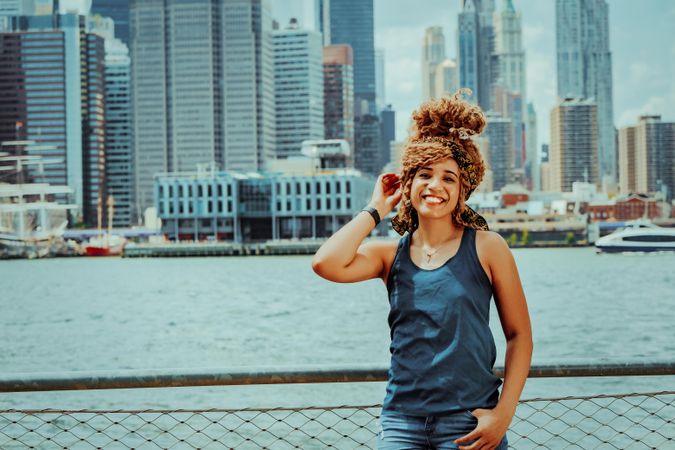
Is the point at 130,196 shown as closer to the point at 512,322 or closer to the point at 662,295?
the point at 662,295

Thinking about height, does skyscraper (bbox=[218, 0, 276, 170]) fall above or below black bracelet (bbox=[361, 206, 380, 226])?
above

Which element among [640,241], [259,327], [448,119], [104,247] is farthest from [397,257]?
[104,247]

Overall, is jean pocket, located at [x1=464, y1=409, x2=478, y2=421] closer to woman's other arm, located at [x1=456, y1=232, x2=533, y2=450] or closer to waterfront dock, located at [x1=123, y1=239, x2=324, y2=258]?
woman's other arm, located at [x1=456, y1=232, x2=533, y2=450]

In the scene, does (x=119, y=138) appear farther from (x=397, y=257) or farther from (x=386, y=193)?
(x=397, y=257)

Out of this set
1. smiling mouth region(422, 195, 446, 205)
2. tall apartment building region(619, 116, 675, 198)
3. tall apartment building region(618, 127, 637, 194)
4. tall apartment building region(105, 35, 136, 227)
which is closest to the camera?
smiling mouth region(422, 195, 446, 205)

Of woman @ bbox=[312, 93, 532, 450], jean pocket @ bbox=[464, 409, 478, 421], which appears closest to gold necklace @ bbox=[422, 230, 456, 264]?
woman @ bbox=[312, 93, 532, 450]

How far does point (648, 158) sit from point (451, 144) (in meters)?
191

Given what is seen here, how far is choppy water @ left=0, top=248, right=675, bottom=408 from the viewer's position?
22.3 m

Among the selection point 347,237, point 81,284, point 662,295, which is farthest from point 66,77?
point 347,237

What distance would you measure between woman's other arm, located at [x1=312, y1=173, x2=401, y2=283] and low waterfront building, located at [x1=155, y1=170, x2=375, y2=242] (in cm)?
11751

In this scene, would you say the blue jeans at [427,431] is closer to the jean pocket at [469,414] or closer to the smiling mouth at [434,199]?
the jean pocket at [469,414]

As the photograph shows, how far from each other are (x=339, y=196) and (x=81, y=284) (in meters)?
48.3

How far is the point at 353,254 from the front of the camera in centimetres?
267

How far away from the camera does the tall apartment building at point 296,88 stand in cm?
17052
